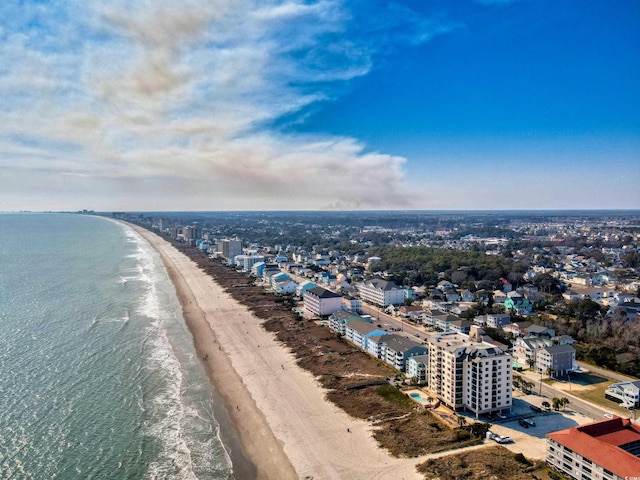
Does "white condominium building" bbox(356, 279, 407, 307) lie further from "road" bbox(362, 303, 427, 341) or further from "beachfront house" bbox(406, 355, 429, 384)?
"beachfront house" bbox(406, 355, 429, 384)

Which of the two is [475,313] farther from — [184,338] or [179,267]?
[179,267]

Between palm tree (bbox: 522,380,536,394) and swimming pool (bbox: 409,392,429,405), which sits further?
palm tree (bbox: 522,380,536,394)

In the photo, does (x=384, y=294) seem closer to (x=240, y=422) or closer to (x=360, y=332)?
(x=360, y=332)

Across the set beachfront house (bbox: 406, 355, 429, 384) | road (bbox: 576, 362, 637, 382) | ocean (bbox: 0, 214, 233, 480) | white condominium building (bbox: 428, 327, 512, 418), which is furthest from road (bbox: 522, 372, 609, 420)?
ocean (bbox: 0, 214, 233, 480)

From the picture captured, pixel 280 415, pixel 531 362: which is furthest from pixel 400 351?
pixel 531 362

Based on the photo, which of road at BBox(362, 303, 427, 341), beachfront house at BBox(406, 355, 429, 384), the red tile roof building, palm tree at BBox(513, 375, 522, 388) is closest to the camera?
the red tile roof building

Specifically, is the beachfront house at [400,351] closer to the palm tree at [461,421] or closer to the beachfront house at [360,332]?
the beachfront house at [360,332]

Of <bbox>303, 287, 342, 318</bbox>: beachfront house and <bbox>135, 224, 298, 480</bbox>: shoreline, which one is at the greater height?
<bbox>303, 287, 342, 318</bbox>: beachfront house

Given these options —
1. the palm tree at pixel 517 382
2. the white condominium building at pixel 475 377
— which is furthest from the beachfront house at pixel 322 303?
the white condominium building at pixel 475 377
